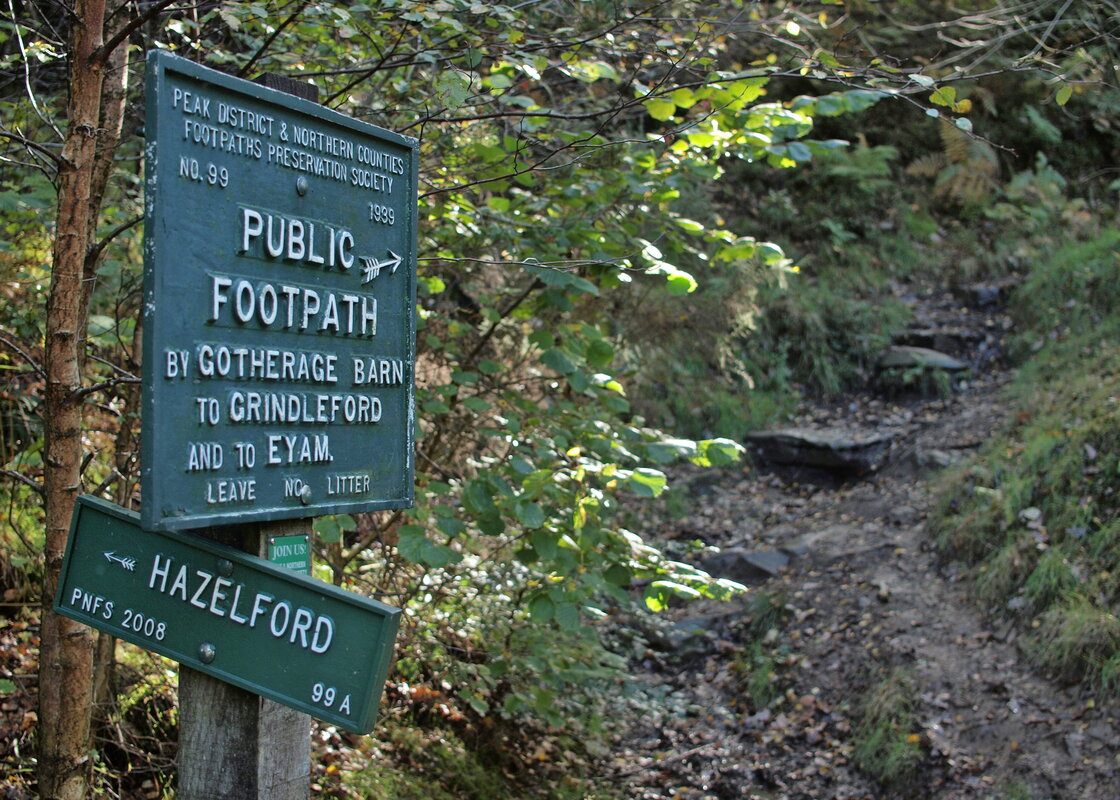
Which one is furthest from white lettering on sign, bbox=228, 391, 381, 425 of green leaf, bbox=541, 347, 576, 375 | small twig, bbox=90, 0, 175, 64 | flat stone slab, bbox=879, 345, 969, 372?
flat stone slab, bbox=879, 345, 969, 372

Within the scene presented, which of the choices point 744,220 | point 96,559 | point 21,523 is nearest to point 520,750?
point 21,523

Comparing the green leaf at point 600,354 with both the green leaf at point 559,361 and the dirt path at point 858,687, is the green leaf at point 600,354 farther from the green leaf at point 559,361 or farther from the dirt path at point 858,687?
the dirt path at point 858,687

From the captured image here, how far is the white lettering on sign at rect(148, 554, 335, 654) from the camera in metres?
1.81

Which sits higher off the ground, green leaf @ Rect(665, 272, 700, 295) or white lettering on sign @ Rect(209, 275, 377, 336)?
green leaf @ Rect(665, 272, 700, 295)

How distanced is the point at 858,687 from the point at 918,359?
536 cm

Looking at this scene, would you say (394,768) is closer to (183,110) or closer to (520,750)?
(520,750)

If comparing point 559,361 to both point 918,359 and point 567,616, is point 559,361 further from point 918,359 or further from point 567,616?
point 918,359

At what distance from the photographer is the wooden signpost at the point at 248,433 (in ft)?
5.74

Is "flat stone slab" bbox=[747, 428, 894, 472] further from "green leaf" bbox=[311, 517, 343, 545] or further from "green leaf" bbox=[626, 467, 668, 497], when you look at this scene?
"green leaf" bbox=[311, 517, 343, 545]

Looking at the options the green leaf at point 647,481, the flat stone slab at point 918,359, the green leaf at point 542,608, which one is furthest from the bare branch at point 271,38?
the flat stone slab at point 918,359

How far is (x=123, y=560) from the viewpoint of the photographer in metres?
1.95

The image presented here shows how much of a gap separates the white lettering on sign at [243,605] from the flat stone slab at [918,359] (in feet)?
Answer: 32.3

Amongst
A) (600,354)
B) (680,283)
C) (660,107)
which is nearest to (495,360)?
(600,354)

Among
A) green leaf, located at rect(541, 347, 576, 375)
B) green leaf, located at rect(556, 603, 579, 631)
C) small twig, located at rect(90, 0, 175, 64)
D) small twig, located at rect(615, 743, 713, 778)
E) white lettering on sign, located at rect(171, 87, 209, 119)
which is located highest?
small twig, located at rect(90, 0, 175, 64)
